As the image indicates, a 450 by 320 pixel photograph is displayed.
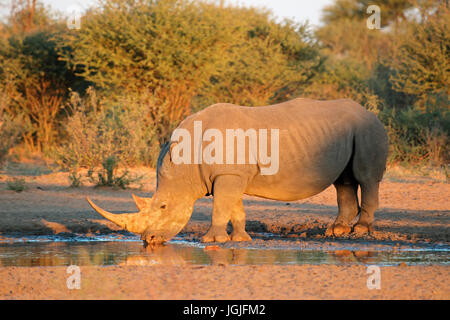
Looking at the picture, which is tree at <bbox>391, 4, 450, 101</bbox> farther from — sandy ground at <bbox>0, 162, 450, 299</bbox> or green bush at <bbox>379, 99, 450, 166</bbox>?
sandy ground at <bbox>0, 162, 450, 299</bbox>

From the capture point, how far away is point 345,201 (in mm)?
8281

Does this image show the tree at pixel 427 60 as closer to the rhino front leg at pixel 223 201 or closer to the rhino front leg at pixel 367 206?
the rhino front leg at pixel 367 206

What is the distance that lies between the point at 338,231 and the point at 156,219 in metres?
2.26

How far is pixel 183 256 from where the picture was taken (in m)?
6.61

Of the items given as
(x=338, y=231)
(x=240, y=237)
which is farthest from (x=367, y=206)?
(x=240, y=237)

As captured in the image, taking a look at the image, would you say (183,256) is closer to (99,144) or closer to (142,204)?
(142,204)

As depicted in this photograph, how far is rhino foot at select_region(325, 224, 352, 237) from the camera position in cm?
812

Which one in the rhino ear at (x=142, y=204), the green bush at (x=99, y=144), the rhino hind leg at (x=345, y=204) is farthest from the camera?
the green bush at (x=99, y=144)

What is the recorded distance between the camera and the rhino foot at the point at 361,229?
809 cm

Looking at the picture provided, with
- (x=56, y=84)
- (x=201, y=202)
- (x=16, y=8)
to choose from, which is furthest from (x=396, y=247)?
(x=16, y=8)

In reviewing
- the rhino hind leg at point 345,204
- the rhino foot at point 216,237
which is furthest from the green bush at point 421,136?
the rhino foot at point 216,237

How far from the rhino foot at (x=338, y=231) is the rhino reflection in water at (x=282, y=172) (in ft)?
0.04

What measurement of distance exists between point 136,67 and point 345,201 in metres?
11.7

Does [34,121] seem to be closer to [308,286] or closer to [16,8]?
[16,8]
